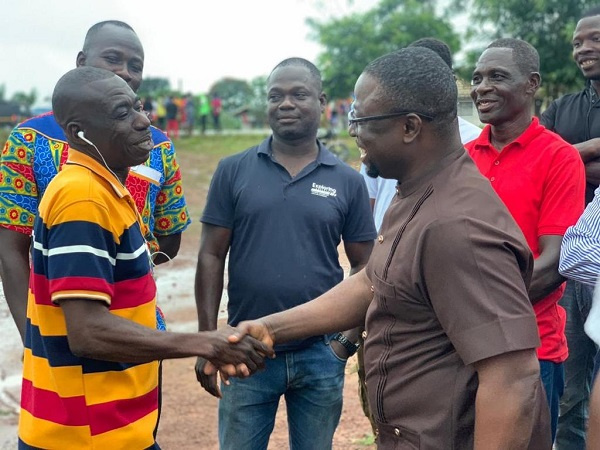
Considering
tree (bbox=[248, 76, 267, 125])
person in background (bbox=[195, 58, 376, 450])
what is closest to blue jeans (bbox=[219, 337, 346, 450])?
person in background (bbox=[195, 58, 376, 450])

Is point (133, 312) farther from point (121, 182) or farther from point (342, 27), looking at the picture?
point (342, 27)

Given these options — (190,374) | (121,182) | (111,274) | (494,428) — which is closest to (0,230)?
(121,182)

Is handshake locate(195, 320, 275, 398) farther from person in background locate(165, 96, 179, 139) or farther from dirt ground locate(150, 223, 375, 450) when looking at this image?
person in background locate(165, 96, 179, 139)

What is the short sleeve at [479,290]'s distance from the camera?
2.27 m

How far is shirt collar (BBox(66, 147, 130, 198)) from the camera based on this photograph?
2.82 metres

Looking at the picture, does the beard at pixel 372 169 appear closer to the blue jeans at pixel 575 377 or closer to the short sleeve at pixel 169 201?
the short sleeve at pixel 169 201

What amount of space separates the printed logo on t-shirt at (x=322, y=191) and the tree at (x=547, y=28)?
508 inches

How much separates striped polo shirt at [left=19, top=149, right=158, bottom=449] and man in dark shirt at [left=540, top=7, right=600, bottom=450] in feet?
7.96

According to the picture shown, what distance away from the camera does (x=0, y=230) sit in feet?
11.4

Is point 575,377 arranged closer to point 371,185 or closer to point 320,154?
point 371,185

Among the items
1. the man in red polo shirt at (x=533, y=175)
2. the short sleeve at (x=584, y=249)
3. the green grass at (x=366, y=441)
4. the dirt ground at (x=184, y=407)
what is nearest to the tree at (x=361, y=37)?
the dirt ground at (x=184, y=407)

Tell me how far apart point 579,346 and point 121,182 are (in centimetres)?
272

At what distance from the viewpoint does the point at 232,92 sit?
166ft

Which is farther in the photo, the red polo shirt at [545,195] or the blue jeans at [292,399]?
the blue jeans at [292,399]
